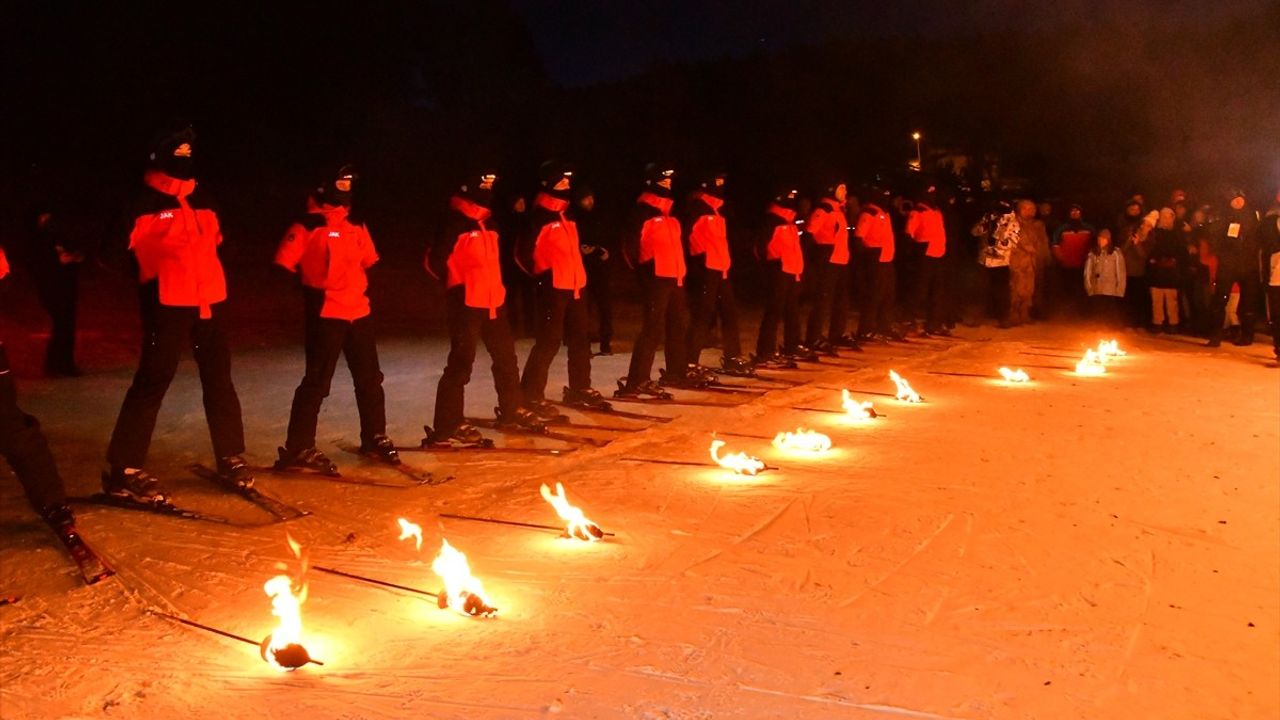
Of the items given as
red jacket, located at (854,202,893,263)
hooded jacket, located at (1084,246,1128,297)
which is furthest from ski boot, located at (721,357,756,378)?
hooded jacket, located at (1084,246,1128,297)

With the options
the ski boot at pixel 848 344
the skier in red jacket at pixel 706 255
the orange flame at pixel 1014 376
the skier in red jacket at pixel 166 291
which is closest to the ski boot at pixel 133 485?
the skier in red jacket at pixel 166 291

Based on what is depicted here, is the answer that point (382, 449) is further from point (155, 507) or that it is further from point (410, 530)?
point (410, 530)

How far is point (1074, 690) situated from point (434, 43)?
38346 millimetres

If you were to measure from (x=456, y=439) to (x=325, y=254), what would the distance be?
6.06 ft

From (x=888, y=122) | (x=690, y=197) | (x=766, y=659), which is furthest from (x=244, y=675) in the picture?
(x=888, y=122)

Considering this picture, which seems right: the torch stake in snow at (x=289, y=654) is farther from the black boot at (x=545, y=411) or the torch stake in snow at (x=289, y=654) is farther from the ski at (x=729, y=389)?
the ski at (x=729, y=389)

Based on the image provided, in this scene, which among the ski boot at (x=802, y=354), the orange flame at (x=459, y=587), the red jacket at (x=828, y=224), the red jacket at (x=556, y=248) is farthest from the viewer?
the red jacket at (x=828, y=224)

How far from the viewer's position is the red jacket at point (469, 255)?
8.63 meters

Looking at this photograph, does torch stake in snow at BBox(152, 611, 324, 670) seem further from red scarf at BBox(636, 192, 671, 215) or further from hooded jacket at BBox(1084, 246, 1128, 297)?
hooded jacket at BBox(1084, 246, 1128, 297)

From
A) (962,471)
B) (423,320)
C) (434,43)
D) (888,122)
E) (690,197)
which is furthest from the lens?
(434,43)

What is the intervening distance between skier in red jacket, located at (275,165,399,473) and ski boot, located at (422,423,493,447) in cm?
67

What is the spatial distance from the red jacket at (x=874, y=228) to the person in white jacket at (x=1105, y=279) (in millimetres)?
4272

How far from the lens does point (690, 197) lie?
12.1 meters

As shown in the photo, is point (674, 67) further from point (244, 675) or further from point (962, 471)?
point (244, 675)
